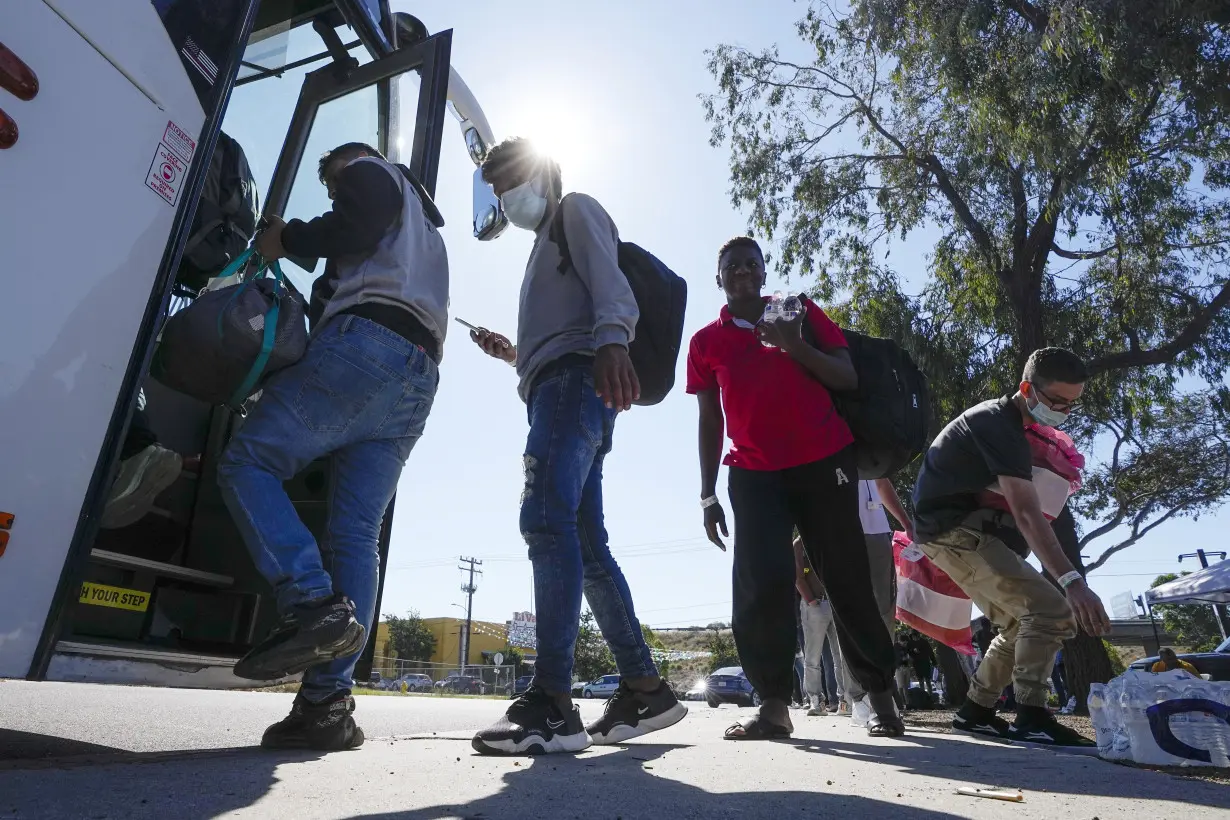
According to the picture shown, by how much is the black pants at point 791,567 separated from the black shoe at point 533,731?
1.00 m

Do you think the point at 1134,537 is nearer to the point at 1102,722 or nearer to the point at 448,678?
the point at 1102,722

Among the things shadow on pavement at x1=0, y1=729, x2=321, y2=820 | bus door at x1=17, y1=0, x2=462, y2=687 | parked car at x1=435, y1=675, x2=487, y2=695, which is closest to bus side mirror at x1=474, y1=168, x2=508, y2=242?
bus door at x1=17, y1=0, x2=462, y2=687

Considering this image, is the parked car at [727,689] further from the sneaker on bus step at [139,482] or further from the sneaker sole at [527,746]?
the sneaker on bus step at [139,482]

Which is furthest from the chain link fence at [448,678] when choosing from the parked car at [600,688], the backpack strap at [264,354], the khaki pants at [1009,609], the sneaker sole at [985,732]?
the backpack strap at [264,354]

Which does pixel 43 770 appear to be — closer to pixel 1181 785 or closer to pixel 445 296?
pixel 445 296

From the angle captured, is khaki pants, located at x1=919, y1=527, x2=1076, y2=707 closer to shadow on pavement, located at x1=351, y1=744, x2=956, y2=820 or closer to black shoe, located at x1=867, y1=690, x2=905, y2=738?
black shoe, located at x1=867, y1=690, x2=905, y2=738

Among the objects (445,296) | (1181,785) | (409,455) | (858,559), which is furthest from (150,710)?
(1181,785)

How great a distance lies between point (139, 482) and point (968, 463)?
11.6ft

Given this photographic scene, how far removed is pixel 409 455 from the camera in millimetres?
2871

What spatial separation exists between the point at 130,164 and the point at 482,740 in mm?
1903

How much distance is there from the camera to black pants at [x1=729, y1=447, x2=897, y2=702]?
11.2 ft

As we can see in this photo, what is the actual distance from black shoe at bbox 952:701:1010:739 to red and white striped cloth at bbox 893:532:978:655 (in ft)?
1.01

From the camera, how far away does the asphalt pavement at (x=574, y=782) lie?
154 cm

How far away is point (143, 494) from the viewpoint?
9.72 ft
